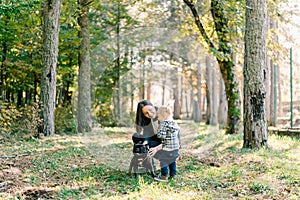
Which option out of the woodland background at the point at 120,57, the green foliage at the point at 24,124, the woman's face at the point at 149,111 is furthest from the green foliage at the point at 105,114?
the woman's face at the point at 149,111

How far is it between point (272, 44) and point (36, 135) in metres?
9.38

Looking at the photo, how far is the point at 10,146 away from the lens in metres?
11.3

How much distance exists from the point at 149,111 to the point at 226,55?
22.9 feet

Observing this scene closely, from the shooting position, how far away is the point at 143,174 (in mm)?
7441

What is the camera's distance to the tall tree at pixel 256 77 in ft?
33.7

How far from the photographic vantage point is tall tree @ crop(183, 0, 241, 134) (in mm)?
13750

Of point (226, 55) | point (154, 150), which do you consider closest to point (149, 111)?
point (154, 150)

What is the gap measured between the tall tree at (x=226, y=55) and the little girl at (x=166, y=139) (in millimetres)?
6792

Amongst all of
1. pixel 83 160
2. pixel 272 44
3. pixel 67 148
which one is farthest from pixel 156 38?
pixel 83 160

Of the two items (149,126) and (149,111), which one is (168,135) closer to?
(149,126)

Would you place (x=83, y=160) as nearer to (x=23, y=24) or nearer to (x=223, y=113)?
(x=23, y=24)

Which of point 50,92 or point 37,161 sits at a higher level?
point 50,92

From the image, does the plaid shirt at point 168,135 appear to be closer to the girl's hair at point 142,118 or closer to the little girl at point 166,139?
the little girl at point 166,139

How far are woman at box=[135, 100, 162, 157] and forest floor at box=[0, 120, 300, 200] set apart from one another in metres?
0.63
